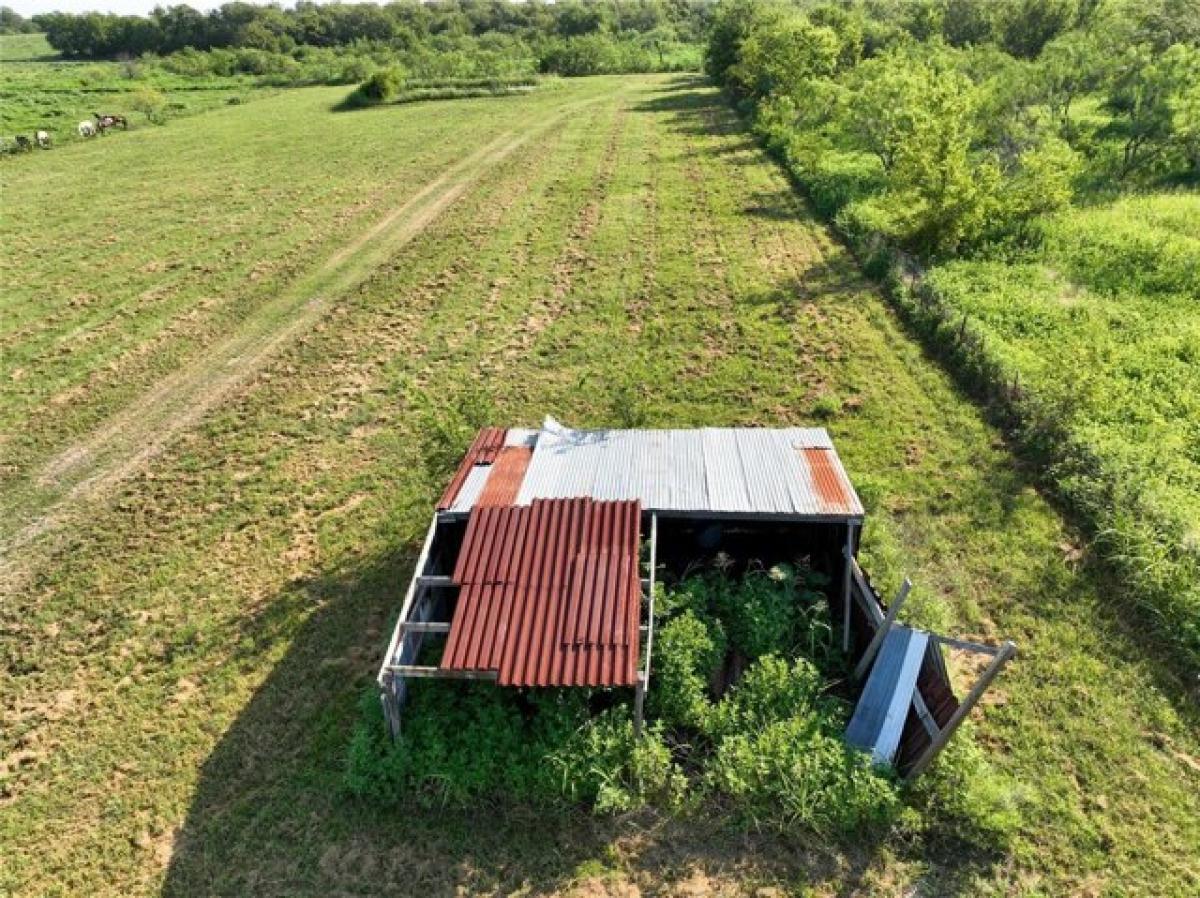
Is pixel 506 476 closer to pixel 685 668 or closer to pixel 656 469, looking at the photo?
pixel 656 469

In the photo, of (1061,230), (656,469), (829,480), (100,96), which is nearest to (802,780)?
(829,480)

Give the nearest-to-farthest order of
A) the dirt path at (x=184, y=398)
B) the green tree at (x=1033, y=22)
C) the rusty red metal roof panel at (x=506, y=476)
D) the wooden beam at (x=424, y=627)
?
the wooden beam at (x=424, y=627) → the rusty red metal roof panel at (x=506, y=476) → the dirt path at (x=184, y=398) → the green tree at (x=1033, y=22)

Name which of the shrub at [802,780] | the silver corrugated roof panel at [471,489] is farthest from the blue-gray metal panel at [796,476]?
the silver corrugated roof panel at [471,489]

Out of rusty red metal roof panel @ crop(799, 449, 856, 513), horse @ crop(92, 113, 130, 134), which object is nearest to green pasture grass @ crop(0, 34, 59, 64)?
horse @ crop(92, 113, 130, 134)

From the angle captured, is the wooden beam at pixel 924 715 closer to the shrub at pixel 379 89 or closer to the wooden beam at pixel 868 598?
the wooden beam at pixel 868 598

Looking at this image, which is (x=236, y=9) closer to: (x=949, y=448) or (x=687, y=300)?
(x=687, y=300)

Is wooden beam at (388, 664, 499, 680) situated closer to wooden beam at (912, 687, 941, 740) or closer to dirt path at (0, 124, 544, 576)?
wooden beam at (912, 687, 941, 740)
